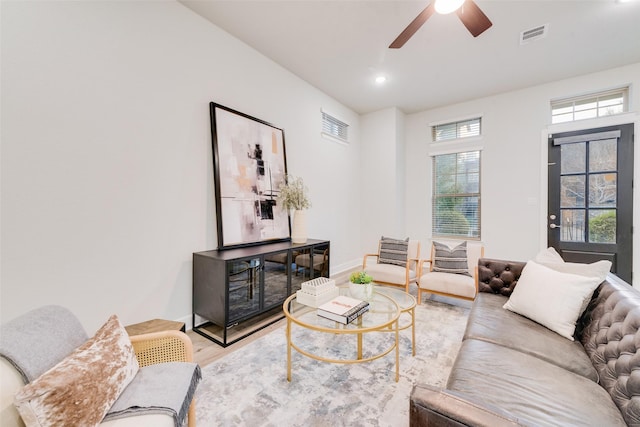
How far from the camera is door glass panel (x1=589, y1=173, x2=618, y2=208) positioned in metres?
3.63

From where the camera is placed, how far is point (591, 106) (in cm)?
387

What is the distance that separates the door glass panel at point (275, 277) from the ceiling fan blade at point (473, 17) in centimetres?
268

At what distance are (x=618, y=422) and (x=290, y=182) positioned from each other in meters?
3.38

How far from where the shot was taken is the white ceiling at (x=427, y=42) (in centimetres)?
257

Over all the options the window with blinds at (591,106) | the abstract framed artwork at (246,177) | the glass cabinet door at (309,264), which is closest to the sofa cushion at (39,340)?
the abstract framed artwork at (246,177)

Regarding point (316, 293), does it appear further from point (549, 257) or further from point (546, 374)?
point (549, 257)

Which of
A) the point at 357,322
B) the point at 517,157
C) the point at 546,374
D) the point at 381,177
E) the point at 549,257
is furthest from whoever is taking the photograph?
the point at 381,177

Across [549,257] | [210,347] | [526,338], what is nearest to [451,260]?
[549,257]

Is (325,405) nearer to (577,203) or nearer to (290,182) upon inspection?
(290,182)

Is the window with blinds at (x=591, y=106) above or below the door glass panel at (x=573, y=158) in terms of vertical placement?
above

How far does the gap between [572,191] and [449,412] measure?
4.73 m

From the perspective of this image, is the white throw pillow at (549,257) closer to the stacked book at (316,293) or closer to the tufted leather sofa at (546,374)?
the tufted leather sofa at (546,374)

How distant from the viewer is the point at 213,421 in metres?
1.49

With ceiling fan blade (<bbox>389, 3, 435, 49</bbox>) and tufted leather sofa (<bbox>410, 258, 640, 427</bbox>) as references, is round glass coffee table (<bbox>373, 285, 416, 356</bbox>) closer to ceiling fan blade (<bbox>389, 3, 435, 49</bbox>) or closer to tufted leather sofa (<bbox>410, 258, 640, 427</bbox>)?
tufted leather sofa (<bbox>410, 258, 640, 427</bbox>)
